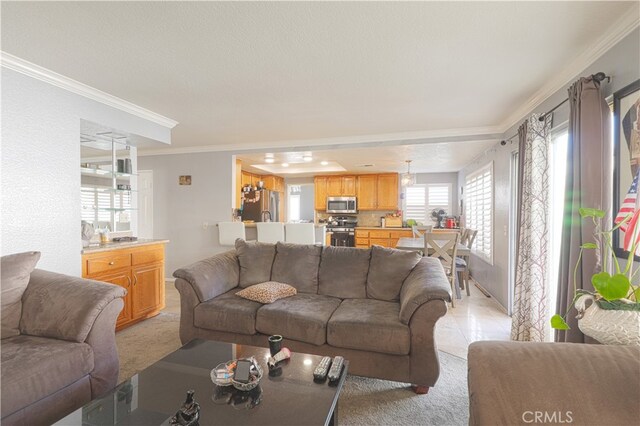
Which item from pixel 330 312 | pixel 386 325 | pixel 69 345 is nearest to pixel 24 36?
pixel 69 345

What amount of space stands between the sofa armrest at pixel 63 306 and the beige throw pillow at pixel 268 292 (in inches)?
37.9

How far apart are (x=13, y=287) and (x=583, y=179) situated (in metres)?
3.73

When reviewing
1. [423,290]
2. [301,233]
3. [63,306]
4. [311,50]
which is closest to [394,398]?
[423,290]

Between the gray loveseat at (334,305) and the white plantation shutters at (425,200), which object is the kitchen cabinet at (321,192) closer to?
the white plantation shutters at (425,200)

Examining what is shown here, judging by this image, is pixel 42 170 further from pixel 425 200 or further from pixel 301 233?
pixel 425 200

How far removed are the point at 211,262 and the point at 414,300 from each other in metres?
1.94

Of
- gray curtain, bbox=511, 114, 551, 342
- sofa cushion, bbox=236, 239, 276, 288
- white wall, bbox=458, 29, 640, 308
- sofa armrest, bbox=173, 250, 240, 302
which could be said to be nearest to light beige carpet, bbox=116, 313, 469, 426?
sofa armrest, bbox=173, 250, 240, 302

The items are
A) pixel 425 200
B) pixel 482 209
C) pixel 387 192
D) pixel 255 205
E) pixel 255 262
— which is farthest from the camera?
pixel 425 200

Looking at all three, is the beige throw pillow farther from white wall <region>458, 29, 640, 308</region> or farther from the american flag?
white wall <region>458, 29, 640, 308</region>

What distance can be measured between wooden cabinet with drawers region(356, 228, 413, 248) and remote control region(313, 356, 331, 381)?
5.31 m

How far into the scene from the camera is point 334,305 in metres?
2.55

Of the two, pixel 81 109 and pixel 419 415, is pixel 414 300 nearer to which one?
pixel 419 415

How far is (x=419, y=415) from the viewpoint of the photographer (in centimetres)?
186

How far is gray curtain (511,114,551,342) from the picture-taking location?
264cm
